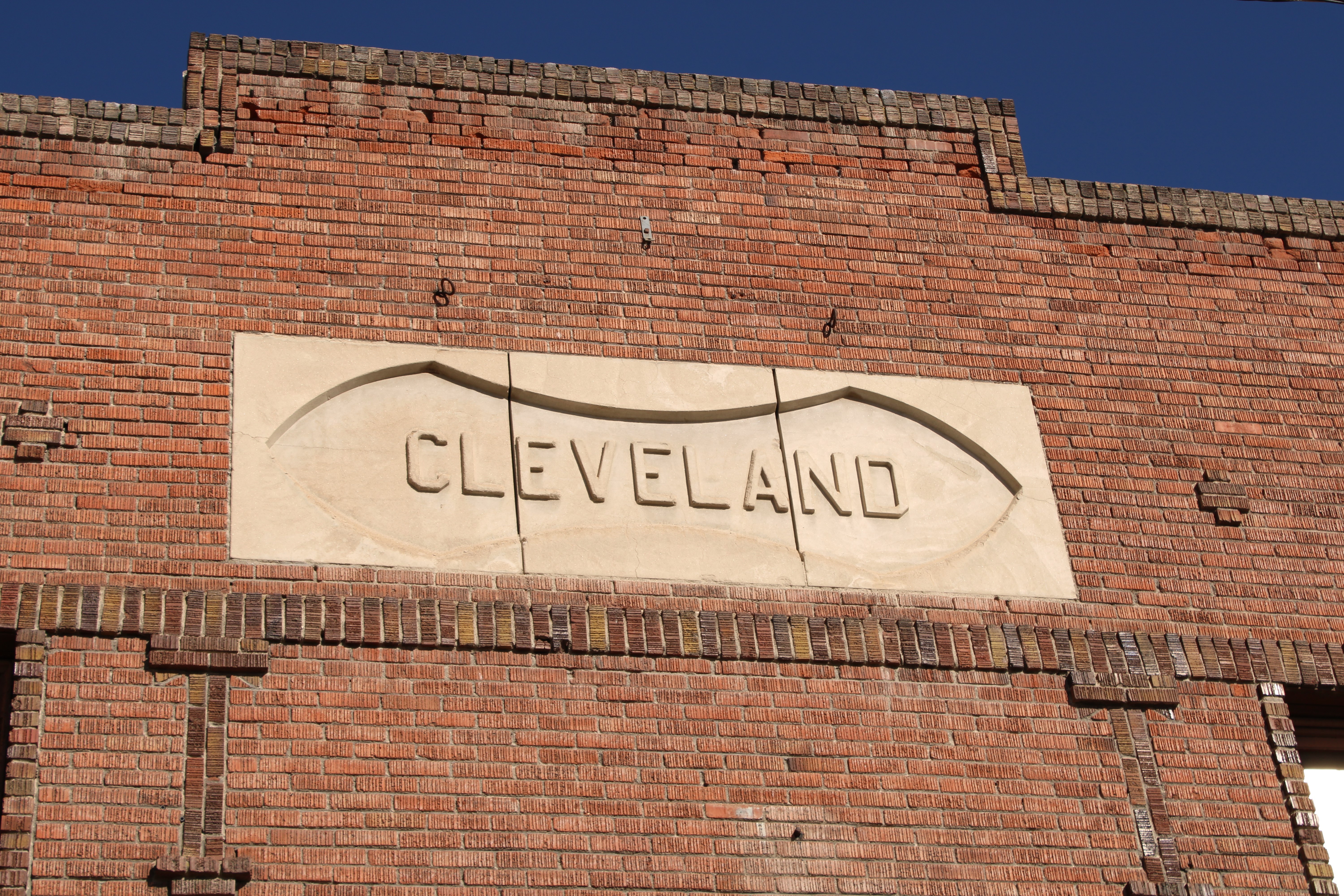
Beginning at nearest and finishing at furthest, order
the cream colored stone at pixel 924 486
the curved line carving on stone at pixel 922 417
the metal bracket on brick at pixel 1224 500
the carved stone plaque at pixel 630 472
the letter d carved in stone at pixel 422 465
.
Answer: the carved stone plaque at pixel 630 472 → the letter d carved in stone at pixel 422 465 → the cream colored stone at pixel 924 486 → the curved line carving on stone at pixel 922 417 → the metal bracket on brick at pixel 1224 500

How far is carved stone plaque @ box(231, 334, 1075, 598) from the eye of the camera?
927 cm

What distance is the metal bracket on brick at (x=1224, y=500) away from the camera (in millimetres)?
10258

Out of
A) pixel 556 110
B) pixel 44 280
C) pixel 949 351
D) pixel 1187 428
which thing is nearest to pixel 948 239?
pixel 949 351

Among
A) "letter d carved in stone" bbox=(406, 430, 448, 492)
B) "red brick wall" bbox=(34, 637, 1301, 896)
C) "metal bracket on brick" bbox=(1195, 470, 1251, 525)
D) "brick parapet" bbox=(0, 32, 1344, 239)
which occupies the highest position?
"brick parapet" bbox=(0, 32, 1344, 239)

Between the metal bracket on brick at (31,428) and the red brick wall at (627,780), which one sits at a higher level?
the metal bracket on brick at (31,428)

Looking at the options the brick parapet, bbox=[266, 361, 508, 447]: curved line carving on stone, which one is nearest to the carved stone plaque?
bbox=[266, 361, 508, 447]: curved line carving on stone

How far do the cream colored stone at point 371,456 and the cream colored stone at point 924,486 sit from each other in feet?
5.34

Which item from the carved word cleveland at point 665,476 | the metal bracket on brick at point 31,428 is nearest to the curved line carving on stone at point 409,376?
the carved word cleveland at point 665,476

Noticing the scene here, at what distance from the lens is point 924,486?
10.1 metres

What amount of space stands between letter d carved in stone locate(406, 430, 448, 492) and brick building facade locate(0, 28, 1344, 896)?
0.57 metres

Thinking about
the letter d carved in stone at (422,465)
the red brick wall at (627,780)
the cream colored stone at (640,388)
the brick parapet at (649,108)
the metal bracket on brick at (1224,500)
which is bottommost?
the red brick wall at (627,780)

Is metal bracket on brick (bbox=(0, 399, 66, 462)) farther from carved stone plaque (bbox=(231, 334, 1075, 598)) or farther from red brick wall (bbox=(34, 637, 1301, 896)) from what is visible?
red brick wall (bbox=(34, 637, 1301, 896))

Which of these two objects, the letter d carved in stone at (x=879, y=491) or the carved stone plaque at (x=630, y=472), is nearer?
the carved stone plaque at (x=630, y=472)

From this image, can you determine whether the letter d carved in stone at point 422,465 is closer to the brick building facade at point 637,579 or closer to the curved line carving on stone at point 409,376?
the curved line carving on stone at point 409,376
